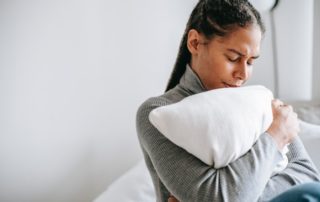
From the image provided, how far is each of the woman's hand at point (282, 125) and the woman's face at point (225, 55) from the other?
0.33 feet

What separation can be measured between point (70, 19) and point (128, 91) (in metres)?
0.37

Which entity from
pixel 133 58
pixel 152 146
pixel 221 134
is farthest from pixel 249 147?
pixel 133 58

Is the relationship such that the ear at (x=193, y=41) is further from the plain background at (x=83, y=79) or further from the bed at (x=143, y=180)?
the plain background at (x=83, y=79)

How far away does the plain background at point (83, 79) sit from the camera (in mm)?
1560

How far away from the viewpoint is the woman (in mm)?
703

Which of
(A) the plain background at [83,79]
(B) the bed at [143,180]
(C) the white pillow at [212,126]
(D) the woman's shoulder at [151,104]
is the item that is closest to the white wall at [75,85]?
(A) the plain background at [83,79]

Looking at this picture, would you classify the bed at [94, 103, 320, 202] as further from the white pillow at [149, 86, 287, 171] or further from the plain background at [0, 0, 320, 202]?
the white pillow at [149, 86, 287, 171]

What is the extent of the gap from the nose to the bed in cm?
49

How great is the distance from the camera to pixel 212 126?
72 centimetres

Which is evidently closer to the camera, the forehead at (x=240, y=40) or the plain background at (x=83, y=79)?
the forehead at (x=240, y=40)

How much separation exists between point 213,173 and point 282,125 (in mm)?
187

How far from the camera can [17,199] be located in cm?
165

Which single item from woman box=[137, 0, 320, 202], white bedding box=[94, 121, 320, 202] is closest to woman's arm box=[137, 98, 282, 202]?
woman box=[137, 0, 320, 202]

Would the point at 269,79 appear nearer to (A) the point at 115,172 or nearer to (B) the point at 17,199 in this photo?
(A) the point at 115,172
